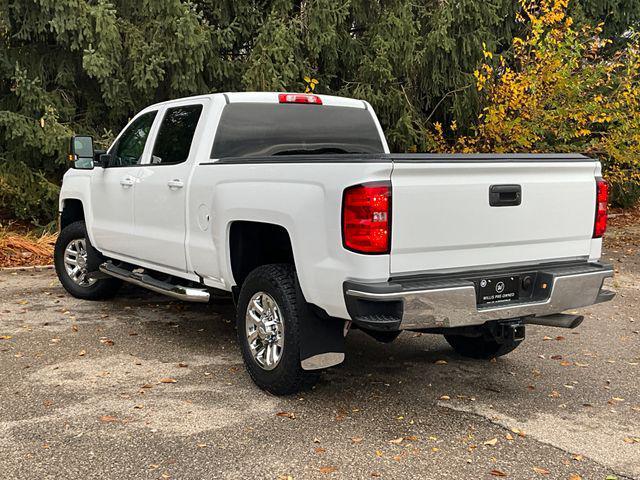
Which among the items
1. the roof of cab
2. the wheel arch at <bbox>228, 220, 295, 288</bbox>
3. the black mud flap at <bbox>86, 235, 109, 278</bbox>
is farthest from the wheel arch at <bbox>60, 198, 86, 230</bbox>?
the wheel arch at <bbox>228, 220, 295, 288</bbox>

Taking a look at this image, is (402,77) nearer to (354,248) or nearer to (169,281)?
(169,281)

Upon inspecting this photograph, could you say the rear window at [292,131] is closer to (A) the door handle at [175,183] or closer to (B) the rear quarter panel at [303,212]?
(A) the door handle at [175,183]

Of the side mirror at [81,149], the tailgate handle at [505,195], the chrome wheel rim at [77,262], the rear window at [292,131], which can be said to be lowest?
the chrome wheel rim at [77,262]

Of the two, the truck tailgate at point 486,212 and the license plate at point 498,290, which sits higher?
the truck tailgate at point 486,212

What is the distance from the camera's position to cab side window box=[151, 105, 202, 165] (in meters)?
5.80

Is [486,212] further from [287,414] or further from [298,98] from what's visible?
[298,98]

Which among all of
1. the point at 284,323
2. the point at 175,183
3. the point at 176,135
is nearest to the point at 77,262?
the point at 176,135

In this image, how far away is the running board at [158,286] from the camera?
17.8 feet

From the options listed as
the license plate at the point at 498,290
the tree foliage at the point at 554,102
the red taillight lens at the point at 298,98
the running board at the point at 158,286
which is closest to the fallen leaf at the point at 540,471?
the license plate at the point at 498,290

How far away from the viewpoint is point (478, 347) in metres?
5.72

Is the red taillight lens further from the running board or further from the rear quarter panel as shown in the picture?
the running board

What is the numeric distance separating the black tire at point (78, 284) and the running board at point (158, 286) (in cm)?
66

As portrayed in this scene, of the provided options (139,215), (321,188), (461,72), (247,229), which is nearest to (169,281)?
(139,215)

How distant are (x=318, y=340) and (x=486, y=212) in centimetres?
131
